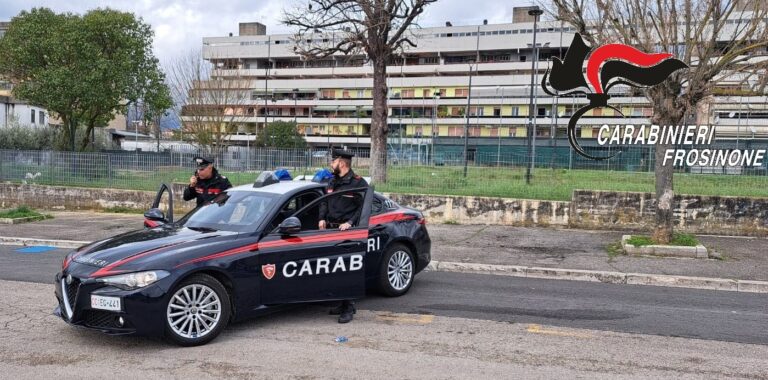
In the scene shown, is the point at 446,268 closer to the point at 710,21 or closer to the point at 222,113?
the point at 710,21

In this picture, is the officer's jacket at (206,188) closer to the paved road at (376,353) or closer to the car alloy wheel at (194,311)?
the paved road at (376,353)

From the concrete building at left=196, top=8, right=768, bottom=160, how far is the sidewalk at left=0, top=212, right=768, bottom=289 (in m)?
48.5

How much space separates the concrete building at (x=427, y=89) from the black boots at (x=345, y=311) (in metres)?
56.1

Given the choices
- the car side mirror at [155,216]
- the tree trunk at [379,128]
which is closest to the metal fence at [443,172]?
the tree trunk at [379,128]

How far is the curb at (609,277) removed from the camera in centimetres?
867

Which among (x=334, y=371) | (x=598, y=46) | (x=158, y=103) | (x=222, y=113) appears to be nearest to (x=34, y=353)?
(x=334, y=371)

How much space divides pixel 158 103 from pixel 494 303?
2343 centimetres

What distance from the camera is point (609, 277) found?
918cm

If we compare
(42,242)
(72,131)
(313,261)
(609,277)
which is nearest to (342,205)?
(313,261)

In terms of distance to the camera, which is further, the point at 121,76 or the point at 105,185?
the point at 121,76

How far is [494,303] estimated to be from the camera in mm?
7320

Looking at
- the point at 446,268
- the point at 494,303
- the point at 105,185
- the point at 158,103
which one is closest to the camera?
the point at 494,303

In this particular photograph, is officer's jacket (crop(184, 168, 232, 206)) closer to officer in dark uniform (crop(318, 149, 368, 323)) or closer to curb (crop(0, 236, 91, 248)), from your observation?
officer in dark uniform (crop(318, 149, 368, 323))

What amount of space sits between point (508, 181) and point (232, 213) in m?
10.0
